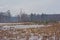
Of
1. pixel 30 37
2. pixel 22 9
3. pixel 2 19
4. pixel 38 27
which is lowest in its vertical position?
pixel 30 37

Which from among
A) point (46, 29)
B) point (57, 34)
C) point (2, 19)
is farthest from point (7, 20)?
point (57, 34)

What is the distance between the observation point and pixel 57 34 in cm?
365

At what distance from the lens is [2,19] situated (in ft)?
12.1

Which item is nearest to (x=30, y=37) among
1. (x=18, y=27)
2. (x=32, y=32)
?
(x=32, y=32)

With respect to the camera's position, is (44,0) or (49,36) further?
(44,0)

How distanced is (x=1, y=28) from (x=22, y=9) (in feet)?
2.58

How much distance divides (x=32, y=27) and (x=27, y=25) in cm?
15

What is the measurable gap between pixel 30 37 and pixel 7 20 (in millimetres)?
786

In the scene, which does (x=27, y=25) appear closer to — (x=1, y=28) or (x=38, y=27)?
(x=38, y=27)

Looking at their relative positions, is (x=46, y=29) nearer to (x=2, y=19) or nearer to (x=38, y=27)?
(x=38, y=27)

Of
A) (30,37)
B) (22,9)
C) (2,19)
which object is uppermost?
(22,9)

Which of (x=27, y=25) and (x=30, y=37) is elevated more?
(x=27, y=25)

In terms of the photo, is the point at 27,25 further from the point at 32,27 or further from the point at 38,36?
the point at 38,36

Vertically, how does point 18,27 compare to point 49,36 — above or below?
above
